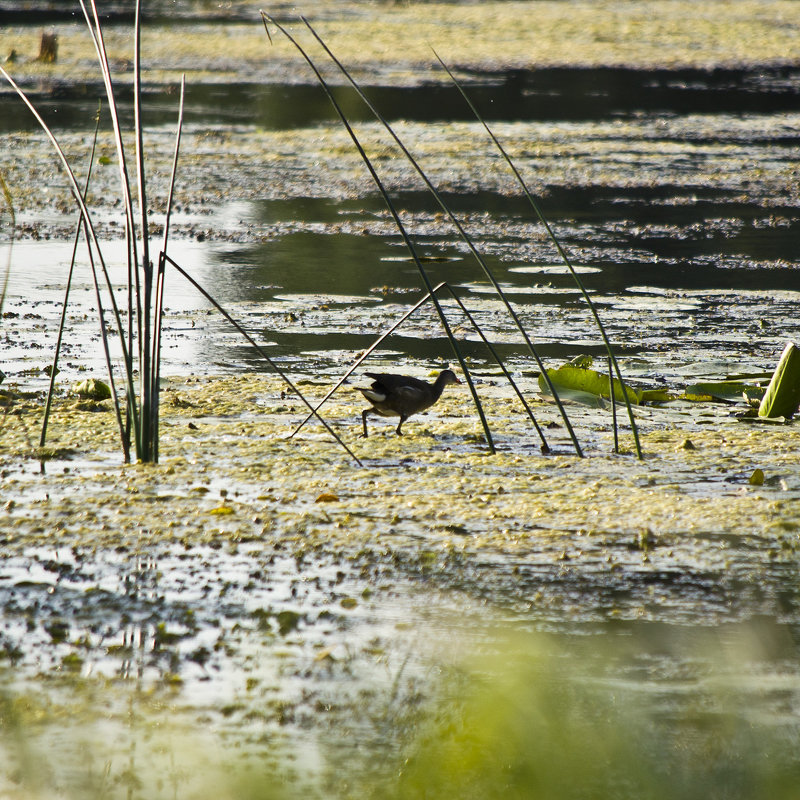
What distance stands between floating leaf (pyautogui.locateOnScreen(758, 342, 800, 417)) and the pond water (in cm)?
41

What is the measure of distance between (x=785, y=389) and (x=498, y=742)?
99.9 inches

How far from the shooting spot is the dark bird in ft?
14.2

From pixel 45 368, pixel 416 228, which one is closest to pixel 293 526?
pixel 45 368

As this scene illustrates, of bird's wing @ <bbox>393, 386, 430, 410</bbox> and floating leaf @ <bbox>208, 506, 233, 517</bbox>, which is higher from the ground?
bird's wing @ <bbox>393, 386, 430, 410</bbox>

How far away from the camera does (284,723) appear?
2459mm

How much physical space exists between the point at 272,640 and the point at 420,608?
1.30 ft

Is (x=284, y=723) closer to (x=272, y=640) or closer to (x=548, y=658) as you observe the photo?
(x=272, y=640)

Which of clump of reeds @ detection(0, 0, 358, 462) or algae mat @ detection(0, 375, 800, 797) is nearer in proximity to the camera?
algae mat @ detection(0, 375, 800, 797)

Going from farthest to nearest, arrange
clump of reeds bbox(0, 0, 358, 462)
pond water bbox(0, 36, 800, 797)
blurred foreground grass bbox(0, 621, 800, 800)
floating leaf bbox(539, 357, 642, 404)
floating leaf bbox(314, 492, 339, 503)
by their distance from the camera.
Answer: floating leaf bbox(539, 357, 642, 404) → floating leaf bbox(314, 492, 339, 503) → clump of reeds bbox(0, 0, 358, 462) → pond water bbox(0, 36, 800, 797) → blurred foreground grass bbox(0, 621, 800, 800)

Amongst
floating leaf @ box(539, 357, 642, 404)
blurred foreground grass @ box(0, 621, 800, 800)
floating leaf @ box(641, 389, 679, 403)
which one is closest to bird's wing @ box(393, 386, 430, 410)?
floating leaf @ box(539, 357, 642, 404)

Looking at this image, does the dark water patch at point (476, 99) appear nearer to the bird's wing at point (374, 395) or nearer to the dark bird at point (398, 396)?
the dark bird at point (398, 396)

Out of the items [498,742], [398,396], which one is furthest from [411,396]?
[498,742]

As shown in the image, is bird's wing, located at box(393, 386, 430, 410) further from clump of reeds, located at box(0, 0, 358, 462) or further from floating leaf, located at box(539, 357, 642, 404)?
floating leaf, located at box(539, 357, 642, 404)

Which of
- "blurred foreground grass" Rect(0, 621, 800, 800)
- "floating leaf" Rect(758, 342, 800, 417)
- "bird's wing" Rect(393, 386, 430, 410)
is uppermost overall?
"floating leaf" Rect(758, 342, 800, 417)
